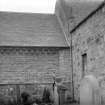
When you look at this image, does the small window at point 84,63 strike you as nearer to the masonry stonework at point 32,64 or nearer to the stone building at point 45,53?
the stone building at point 45,53

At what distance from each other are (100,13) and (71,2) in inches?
274

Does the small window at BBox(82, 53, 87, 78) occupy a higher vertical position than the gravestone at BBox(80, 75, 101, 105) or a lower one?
higher

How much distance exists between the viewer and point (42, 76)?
45.5 ft

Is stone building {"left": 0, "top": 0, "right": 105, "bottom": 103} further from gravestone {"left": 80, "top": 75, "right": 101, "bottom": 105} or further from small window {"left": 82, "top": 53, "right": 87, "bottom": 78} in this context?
gravestone {"left": 80, "top": 75, "right": 101, "bottom": 105}

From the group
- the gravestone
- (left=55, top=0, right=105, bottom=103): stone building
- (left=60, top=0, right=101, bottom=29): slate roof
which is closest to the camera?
the gravestone

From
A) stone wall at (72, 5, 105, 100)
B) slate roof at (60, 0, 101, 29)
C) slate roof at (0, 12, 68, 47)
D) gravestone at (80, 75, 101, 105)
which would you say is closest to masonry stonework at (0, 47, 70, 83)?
slate roof at (0, 12, 68, 47)

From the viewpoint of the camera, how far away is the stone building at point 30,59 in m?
13.5

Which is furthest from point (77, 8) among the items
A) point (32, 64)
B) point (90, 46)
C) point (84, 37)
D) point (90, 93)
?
point (90, 93)

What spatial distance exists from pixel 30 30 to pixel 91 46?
6.23 m

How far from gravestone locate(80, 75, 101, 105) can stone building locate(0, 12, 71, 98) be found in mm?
6438

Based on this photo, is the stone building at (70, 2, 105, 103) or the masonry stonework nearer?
the stone building at (70, 2, 105, 103)

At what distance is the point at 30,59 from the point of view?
14.0 meters

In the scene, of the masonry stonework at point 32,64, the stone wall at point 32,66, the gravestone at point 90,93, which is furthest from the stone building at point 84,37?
the gravestone at point 90,93

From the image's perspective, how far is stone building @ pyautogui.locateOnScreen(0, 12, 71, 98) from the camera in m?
13.5
